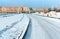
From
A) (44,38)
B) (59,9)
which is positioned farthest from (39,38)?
(59,9)

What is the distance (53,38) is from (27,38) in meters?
1.61

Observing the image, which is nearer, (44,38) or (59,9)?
(44,38)

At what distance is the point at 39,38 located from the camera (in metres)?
11.2

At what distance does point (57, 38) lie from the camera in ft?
37.1

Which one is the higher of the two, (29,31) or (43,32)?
(43,32)

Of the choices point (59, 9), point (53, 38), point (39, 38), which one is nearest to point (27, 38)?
point (39, 38)

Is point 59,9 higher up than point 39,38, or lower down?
lower down

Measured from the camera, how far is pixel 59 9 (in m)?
170

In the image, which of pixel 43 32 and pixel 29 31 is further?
pixel 29 31

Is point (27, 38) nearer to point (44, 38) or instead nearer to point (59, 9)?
point (44, 38)

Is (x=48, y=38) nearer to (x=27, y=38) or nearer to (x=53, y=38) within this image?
(x=53, y=38)

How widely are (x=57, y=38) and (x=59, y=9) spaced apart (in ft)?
530

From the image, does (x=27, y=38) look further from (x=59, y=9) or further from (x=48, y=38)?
(x=59, y=9)

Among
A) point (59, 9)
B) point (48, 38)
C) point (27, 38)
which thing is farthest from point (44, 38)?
point (59, 9)
